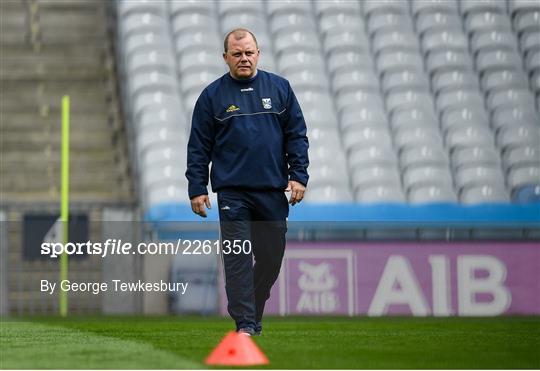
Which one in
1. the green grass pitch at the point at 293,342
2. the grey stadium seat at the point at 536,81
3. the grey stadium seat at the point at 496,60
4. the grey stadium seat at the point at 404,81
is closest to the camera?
the green grass pitch at the point at 293,342

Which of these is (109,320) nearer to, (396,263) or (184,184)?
(396,263)

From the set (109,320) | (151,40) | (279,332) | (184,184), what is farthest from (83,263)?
(151,40)

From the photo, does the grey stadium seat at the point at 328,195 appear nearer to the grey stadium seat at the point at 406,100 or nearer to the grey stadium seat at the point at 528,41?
the grey stadium seat at the point at 406,100

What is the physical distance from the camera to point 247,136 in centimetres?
441

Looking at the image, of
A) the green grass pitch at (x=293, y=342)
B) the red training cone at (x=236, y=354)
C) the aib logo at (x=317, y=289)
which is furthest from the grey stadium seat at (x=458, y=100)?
the red training cone at (x=236, y=354)

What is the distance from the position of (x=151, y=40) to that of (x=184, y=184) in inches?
74.5

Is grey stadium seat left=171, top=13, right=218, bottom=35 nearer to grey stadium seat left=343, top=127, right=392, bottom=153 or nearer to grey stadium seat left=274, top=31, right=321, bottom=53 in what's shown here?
grey stadium seat left=274, top=31, right=321, bottom=53

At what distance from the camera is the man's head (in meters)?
4.36

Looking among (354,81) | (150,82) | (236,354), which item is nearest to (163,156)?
(150,82)

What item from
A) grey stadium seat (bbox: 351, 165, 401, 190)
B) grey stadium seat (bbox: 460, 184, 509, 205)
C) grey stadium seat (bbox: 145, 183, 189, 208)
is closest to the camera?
grey stadium seat (bbox: 145, 183, 189, 208)

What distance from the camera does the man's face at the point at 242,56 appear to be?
4.36 meters

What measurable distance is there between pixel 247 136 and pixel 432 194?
4.99m

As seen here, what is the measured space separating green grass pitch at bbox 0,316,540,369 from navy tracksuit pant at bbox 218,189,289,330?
146mm

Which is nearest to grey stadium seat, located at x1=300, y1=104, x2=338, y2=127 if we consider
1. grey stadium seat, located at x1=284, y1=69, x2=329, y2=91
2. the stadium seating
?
the stadium seating
